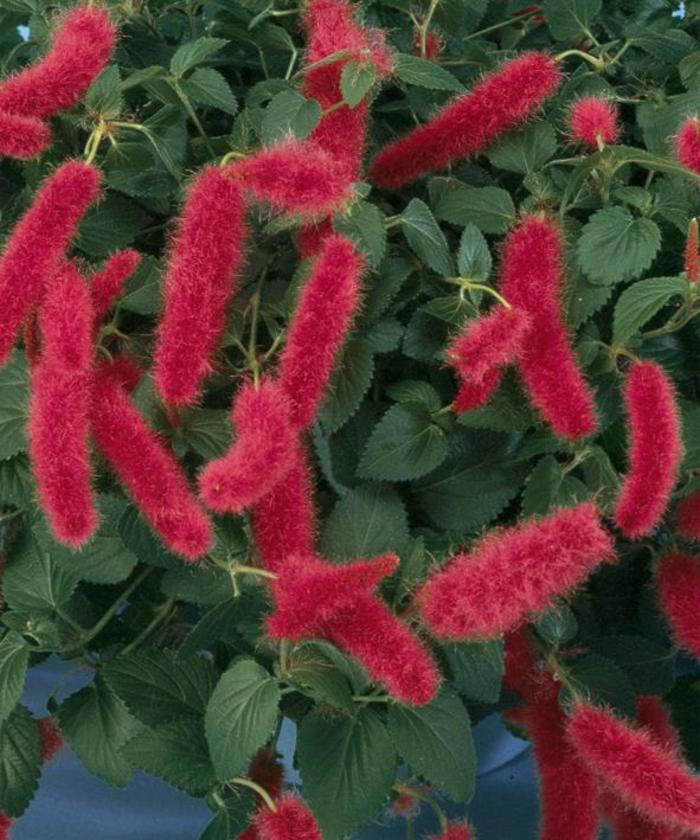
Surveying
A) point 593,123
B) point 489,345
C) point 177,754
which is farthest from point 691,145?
point 177,754

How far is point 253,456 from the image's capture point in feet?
1.41

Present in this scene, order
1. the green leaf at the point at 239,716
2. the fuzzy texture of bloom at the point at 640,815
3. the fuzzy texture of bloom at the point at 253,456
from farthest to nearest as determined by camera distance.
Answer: the fuzzy texture of bloom at the point at 640,815 → the green leaf at the point at 239,716 → the fuzzy texture of bloom at the point at 253,456

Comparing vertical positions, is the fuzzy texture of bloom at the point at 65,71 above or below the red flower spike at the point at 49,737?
above

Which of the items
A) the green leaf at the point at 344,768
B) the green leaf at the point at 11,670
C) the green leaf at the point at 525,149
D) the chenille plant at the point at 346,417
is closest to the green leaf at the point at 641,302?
the chenille plant at the point at 346,417

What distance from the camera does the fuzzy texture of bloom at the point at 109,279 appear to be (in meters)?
0.53

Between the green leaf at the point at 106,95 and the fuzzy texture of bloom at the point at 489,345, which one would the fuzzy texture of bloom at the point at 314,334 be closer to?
the fuzzy texture of bloom at the point at 489,345

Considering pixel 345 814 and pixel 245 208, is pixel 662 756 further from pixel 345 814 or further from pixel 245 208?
pixel 245 208

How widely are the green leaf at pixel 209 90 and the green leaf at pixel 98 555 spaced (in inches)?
7.6

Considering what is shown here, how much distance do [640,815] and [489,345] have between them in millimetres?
277

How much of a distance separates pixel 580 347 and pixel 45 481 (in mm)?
245

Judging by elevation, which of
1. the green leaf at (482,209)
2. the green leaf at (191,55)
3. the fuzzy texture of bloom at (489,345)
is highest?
the green leaf at (191,55)

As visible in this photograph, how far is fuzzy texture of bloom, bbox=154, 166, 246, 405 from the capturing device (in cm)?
47

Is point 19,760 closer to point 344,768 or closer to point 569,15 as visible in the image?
point 344,768

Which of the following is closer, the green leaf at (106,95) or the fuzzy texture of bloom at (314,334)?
the fuzzy texture of bloom at (314,334)
